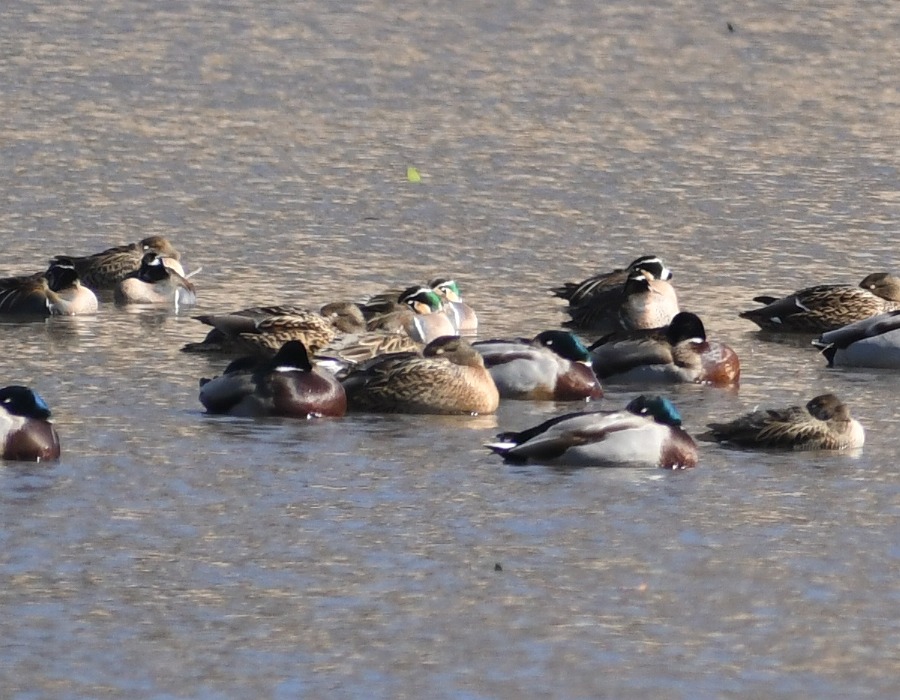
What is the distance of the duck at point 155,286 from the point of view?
17.0 meters

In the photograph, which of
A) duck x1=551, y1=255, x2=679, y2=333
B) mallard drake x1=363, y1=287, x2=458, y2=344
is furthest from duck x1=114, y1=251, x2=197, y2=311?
duck x1=551, y1=255, x2=679, y2=333

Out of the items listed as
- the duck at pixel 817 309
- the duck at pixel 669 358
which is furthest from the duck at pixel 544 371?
the duck at pixel 817 309

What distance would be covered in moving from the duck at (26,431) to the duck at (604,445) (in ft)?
6.87

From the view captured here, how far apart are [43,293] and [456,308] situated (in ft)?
8.90

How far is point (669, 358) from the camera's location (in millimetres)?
14703

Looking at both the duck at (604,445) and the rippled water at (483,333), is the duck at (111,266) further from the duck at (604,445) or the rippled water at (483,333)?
the duck at (604,445)

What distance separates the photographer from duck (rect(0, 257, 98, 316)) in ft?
53.9

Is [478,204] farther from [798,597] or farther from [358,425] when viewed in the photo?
[798,597]

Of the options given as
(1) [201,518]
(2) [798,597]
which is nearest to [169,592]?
(1) [201,518]

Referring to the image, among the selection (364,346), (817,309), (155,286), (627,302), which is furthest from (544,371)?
(155,286)

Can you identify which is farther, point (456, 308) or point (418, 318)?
point (456, 308)

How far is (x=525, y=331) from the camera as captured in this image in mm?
16469

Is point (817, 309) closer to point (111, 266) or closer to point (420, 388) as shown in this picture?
point (420, 388)

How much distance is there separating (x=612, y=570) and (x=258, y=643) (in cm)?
177
